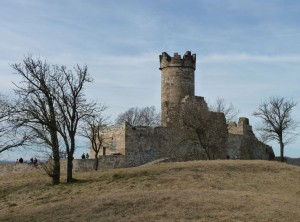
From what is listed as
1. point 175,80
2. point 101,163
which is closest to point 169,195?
point 101,163

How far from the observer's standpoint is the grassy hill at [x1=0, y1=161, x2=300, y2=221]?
1789 cm

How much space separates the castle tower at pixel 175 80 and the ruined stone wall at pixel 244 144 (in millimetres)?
5994

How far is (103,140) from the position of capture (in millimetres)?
43562

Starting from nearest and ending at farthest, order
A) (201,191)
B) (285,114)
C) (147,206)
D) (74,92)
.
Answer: (147,206)
(201,191)
(74,92)
(285,114)

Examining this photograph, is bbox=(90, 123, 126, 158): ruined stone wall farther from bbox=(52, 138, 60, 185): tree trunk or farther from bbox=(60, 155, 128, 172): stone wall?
bbox=(52, 138, 60, 185): tree trunk

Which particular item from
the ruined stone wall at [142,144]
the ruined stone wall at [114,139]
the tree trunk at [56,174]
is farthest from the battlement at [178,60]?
the tree trunk at [56,174]

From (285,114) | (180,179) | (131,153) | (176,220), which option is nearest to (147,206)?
(176,220)

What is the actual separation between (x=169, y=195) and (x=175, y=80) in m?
27.0

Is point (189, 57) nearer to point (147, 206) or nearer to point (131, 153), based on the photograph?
point (131, 153)

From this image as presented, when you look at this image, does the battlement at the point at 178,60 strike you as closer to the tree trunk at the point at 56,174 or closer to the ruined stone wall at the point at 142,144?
the ruined stone wall at the point at 142,144

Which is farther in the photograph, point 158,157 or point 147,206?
point 158,157

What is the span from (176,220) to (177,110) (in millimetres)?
27328

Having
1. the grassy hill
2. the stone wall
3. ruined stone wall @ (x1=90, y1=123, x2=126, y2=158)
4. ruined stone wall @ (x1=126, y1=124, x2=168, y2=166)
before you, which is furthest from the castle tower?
the grassy hill

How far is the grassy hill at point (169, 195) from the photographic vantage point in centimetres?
1789
